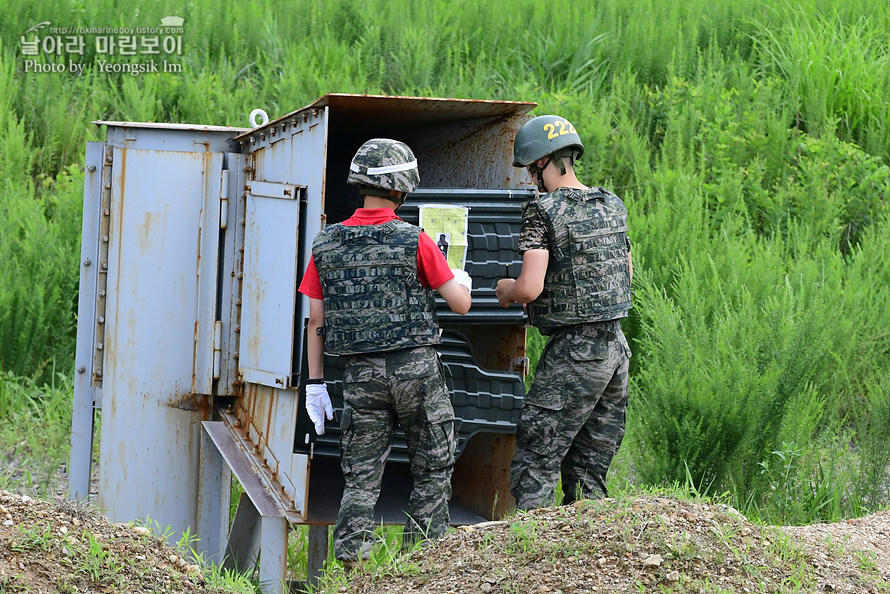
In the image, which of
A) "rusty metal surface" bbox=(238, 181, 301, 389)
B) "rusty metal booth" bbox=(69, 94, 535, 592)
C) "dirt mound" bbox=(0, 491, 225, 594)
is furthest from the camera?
"rusty metal booth" bbox=(69, 94, 535, 592)

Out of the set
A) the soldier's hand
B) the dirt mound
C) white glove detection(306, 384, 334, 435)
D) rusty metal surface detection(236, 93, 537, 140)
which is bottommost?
the dirt mound

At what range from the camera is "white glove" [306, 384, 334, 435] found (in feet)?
12.1

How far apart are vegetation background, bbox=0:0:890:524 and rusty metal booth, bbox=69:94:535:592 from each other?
3.89ft

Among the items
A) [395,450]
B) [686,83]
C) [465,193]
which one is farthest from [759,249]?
[395,450]

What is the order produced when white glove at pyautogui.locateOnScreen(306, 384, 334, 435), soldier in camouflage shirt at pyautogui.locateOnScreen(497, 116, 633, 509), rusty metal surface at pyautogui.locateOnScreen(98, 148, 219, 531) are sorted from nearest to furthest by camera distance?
1. white glove at pyautogui.locateOnScreen(306, 384, 334, 435)
2. soldier in camouflage shirt at pyautogui.locateOnScreen(497, 116, 633, 509)
3. rusty metal surface at pyautogui.locateOnScreen(98, 148, 219, 531)

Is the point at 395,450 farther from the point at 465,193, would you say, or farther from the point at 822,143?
the point at 822,143

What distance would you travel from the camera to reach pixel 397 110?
4.27m

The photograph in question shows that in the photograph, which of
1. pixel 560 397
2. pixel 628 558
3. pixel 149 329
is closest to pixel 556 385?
pixel 560 397

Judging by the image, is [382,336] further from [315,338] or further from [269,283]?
[269,283]

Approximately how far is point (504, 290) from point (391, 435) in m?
0.72

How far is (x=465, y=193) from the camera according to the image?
420cm

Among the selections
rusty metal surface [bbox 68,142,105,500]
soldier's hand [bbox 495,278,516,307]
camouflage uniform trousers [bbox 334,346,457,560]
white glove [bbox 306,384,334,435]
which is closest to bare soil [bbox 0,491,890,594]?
camouflage uniform trousers [bbox 334,346,457,560]

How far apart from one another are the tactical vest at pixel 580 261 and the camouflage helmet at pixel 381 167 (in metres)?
0.58

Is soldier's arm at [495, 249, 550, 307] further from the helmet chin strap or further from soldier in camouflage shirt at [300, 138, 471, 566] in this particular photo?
the helmet chin strap
